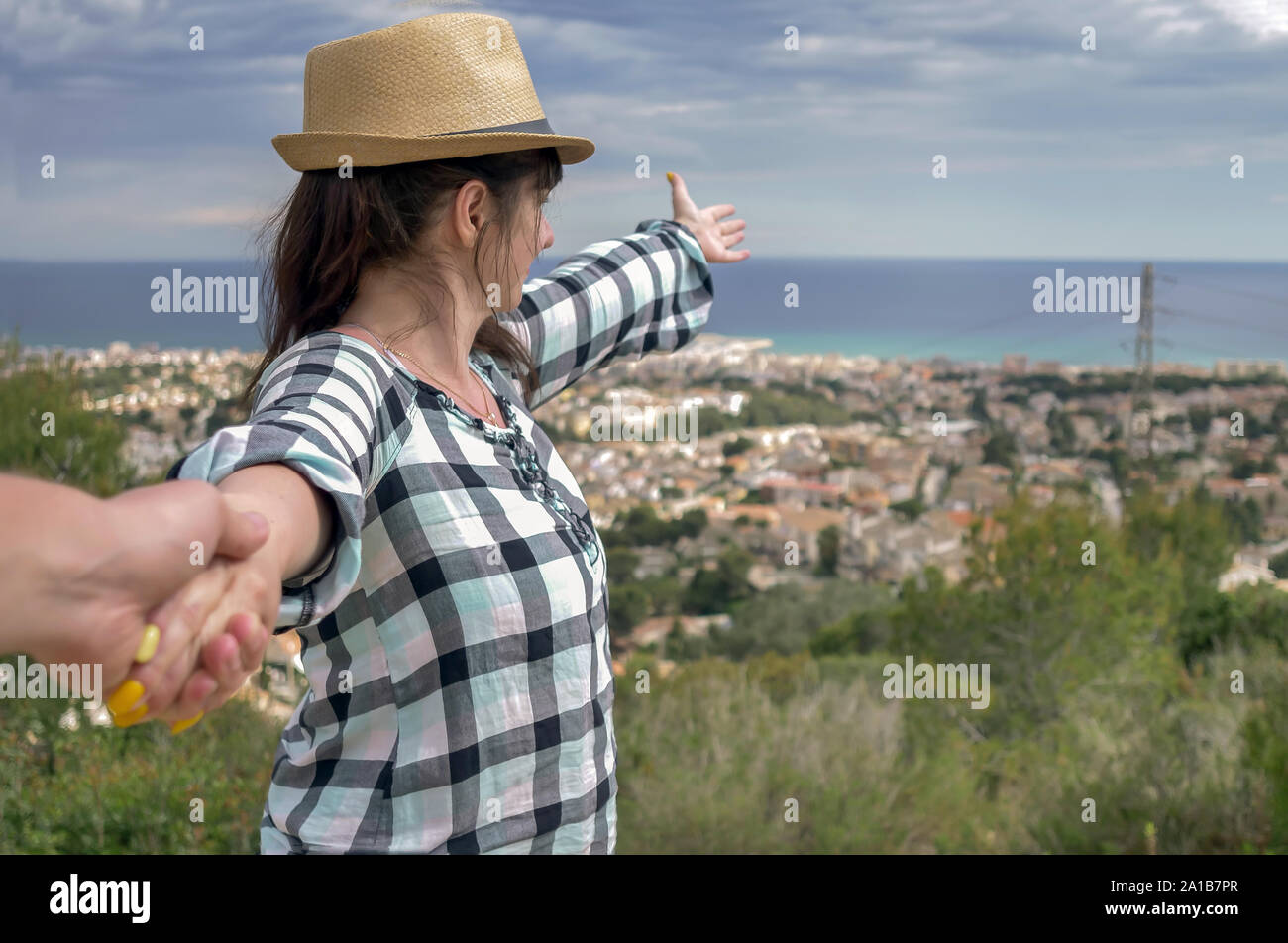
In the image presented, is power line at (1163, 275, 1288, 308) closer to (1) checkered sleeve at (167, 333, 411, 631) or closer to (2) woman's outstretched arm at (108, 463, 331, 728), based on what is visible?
(1) checkered sleeve at (167, 333, 411, 631)

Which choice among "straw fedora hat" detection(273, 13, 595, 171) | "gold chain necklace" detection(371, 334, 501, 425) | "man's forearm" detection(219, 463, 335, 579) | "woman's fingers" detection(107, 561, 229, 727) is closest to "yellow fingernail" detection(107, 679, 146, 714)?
"woman's fingers" detection(107, 561, 229, 727)

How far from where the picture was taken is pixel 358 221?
109 centimetres

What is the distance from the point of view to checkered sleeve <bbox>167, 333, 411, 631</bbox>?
0.71 metres

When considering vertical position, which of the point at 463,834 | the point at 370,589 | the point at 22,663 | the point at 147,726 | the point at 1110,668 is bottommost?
the point at 1110,668

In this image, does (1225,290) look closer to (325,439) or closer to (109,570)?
(325,439)

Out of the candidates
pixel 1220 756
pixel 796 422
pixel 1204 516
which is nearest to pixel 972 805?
pixel 1220 756

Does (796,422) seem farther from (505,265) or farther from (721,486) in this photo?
(505,265)

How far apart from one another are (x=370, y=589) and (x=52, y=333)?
7676 millimetres

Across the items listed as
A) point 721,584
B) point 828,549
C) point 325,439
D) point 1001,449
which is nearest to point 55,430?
point 325,439

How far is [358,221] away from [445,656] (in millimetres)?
470

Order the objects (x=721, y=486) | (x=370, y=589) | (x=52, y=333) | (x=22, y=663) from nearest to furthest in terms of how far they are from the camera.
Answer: (x=370, y=589) < (x=22, y=663) < (x=52, y=333) < (x=721, y=486)

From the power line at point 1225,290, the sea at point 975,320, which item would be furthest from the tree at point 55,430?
the power line at point 1225,290

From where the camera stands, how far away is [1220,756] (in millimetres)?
3777

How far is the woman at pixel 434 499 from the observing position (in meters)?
1.03
